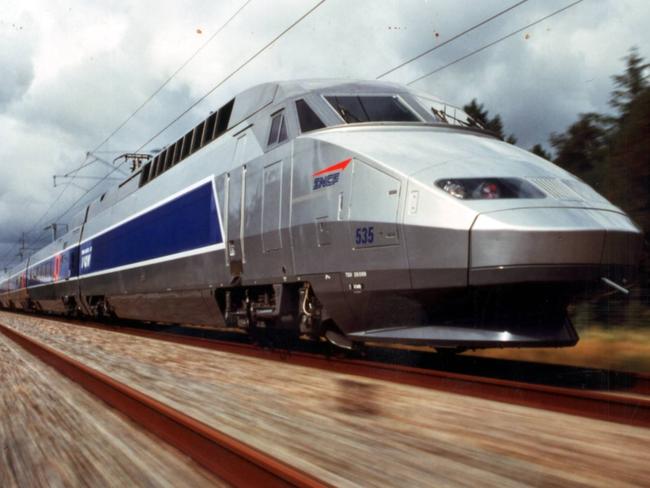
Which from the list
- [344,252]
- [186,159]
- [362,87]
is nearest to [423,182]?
[344,252]

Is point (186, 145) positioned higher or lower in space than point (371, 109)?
higher

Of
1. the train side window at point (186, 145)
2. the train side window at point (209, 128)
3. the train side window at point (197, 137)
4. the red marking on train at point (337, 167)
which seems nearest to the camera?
the red marking on train at point (337, 167)

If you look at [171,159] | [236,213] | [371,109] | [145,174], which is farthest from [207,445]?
[145,174]

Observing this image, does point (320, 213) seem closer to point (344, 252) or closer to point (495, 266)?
point (344, 252)

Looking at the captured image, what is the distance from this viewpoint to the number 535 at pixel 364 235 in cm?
503

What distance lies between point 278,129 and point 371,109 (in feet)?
3.29

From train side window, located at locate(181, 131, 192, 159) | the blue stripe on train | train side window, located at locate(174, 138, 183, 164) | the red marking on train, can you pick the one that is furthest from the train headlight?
train side window, located at locate(174, 138, 183, 164)

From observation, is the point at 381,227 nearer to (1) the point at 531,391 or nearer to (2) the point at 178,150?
(1) the point at 531,391

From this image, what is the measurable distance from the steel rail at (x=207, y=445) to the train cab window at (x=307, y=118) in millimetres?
2915

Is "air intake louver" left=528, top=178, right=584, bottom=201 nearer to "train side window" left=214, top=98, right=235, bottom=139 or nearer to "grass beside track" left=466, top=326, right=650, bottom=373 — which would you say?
"grass beside track" left=466, top=326, right=650, bottom=373

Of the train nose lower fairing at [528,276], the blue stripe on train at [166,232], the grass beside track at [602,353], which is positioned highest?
the blue stripe on train at [166,232]

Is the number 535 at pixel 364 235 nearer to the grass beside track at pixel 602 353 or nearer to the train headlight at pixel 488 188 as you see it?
the train headlight at pixel 488 188

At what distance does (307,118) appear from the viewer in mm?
6242

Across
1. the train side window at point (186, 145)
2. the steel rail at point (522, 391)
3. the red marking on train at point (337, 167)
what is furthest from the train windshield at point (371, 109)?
the train side window at point (186, 145)
